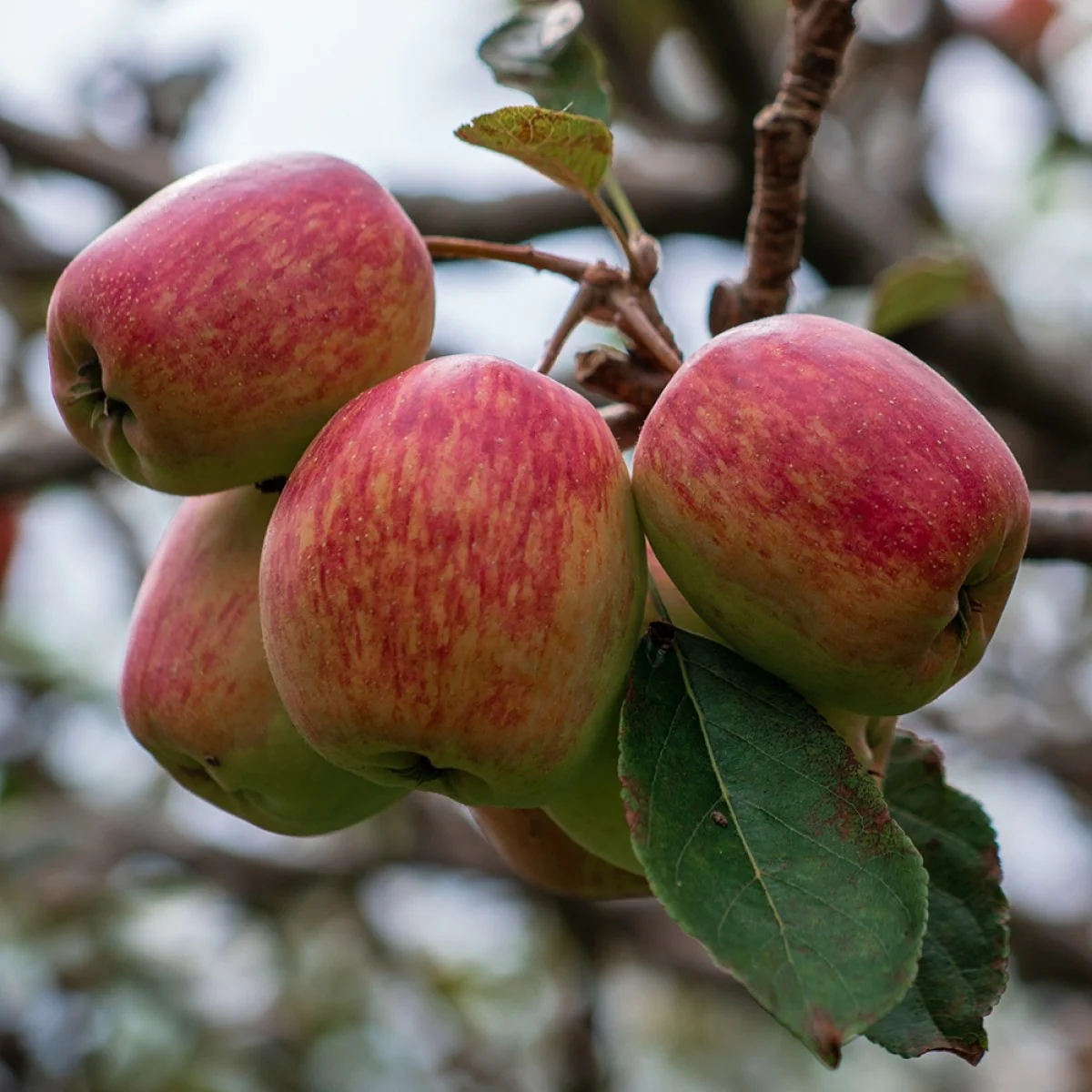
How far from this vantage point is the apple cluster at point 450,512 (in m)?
0.70

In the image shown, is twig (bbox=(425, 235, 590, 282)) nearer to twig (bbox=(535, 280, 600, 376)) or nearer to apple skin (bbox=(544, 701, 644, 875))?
twig (bbox=(535, 280, 600, 376))

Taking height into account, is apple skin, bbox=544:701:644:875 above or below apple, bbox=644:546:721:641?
below

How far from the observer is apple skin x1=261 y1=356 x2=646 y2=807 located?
2.29 ft

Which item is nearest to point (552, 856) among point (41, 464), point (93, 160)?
point (41, 464)

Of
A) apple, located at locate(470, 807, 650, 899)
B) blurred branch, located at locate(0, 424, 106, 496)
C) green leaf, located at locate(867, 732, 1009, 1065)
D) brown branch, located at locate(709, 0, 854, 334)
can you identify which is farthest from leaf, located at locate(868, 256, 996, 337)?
blurred branch, located at locate(0, 424, 106, 496)

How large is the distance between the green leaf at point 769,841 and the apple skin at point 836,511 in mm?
34

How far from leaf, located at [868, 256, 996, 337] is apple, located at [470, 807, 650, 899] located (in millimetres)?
655

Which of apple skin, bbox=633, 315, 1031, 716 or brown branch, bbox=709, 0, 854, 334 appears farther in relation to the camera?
brown branch, bbox=709, 0, 854, 334

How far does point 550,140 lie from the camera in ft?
3.01

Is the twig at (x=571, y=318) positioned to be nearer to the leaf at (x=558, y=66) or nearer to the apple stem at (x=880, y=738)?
the leaf at (x=558, y=66)

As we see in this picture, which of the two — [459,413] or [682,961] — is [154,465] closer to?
[459,413]

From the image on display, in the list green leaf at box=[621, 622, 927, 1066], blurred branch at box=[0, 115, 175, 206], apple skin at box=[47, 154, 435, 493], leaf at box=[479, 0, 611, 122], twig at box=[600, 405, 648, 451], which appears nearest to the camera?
green leaf at box=[621, 622, 927, 1066]

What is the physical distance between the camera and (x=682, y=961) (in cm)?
254

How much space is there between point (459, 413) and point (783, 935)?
0.34 metres
